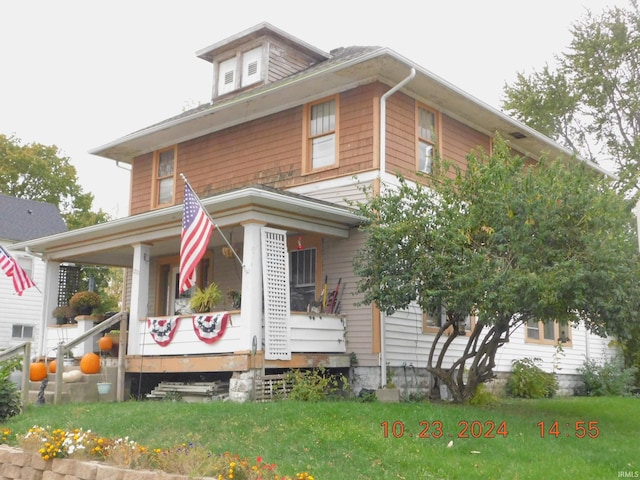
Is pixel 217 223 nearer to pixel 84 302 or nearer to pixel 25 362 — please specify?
pixel 25 362

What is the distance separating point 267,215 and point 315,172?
275cm

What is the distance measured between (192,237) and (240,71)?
8152 mm

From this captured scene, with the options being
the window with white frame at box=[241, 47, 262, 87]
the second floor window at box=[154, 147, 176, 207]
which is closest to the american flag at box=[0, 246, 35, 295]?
the second floor window at box=[154, 147, 176, 207]

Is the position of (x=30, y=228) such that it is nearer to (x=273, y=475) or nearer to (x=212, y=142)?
(x=212, y=142)

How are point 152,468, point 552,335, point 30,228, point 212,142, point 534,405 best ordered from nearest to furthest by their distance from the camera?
1. point 152,468
2. point 534,405
3. point 212,142
4. point 552,335
5. point 30,228

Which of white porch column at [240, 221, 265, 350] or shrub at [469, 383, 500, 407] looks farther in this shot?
shrub at [469, 383, 500, 407]

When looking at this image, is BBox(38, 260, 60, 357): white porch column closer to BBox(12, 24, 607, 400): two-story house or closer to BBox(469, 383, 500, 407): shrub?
BBox(12, 24, 607, 400): two-story house

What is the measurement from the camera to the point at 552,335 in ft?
63.5

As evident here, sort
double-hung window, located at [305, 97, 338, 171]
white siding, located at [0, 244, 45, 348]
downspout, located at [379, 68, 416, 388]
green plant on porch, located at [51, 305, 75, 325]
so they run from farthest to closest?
1. white siding, located at [0, 244, 45, 348]
2. green plant on porch, located at [51, 305, 75, 325]
3. double-hung window, located at [305, 97, 338, 171]
4. downspout, located at [379, 68, 416, 388]

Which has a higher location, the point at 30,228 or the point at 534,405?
the point at 30,228

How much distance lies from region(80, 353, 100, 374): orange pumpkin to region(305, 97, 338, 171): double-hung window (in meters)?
5.49

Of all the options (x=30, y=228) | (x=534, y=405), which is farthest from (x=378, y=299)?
(x=30, y=228)

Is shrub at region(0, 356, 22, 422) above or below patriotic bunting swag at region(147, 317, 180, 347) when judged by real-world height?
below

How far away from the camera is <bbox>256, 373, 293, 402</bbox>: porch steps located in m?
11.7
